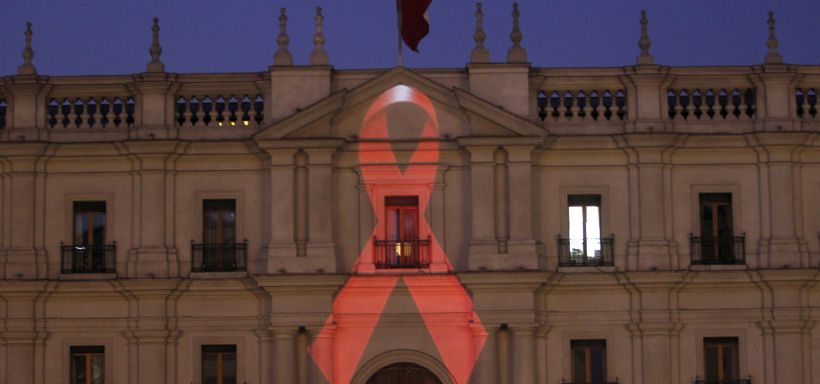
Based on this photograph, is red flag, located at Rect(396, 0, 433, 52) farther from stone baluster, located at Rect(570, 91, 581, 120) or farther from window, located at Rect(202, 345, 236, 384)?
window, located at Rect(202, 345, 236, 384)

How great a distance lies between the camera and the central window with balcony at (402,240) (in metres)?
33.6

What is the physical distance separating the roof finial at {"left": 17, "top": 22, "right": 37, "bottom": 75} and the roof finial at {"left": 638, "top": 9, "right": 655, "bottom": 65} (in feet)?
45.3

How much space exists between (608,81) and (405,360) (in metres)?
7.78

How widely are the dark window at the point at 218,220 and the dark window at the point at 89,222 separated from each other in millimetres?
2354

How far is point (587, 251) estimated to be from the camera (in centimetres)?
3391

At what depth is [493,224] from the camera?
33344 millimetres

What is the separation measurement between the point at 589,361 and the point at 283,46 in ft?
32.5

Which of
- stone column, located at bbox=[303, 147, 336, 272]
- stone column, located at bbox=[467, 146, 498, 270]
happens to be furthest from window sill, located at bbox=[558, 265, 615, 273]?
stone column, located at bbox=[303, 147, 336, 272]

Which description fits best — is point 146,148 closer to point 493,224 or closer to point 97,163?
point 97,163

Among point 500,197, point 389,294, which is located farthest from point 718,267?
point 389,294

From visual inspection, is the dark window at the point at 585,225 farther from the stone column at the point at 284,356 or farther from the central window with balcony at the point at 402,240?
the stone column at the point at 284,356

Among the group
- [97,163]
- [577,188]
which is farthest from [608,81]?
[97,163]

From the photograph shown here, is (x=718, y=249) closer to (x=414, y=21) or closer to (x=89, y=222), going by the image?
(x=414, y=21)

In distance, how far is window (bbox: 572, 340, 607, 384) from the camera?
33.8m
